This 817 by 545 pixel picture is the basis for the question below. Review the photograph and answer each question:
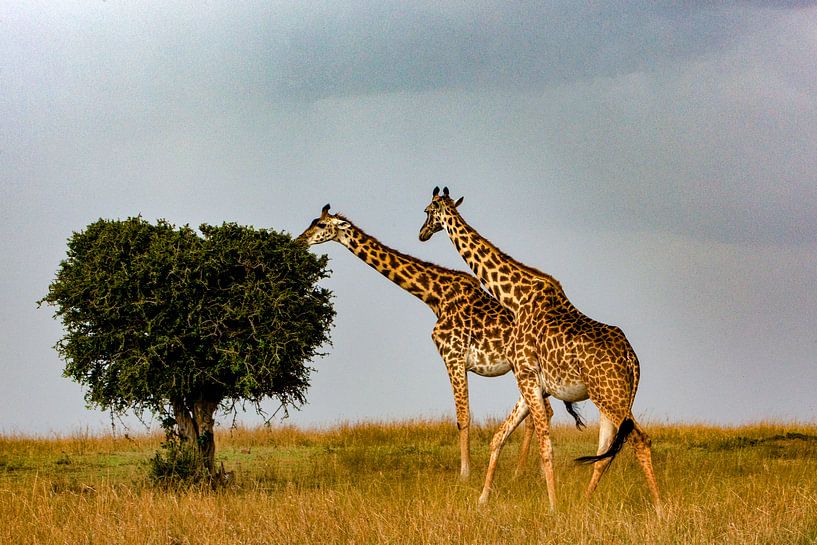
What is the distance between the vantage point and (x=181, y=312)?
56.0 ft

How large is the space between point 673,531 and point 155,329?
9.48m

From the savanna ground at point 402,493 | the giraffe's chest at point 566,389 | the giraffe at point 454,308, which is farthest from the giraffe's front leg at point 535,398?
the giraffe at point 454,308

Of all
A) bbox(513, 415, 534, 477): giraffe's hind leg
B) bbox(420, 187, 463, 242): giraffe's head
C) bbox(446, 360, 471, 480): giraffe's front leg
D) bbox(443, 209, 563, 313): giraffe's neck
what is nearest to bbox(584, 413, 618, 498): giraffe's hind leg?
bbox(443, 209, 563, 313): giraffe's neck

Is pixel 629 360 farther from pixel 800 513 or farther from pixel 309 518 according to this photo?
pixel 309 518

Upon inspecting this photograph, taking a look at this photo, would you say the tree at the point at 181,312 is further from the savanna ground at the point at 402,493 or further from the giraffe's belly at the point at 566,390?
the giraffe's belly at the point at 566,390

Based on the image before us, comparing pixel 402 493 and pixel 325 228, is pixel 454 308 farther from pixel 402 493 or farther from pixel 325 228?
pixel 402 493

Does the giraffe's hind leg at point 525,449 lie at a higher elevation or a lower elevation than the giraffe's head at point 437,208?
lower

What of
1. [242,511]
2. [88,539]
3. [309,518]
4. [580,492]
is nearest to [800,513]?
[580,492]

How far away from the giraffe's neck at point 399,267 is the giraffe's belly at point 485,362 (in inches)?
56.0

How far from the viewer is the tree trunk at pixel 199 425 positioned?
59.0 feet

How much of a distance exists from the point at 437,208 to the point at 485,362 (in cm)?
304

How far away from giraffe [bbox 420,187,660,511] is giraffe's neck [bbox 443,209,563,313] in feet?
0.05

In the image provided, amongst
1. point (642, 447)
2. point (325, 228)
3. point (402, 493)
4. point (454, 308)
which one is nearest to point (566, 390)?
point (642, 447)

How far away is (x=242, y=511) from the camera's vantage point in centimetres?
1367
